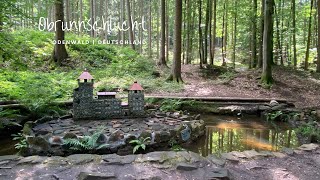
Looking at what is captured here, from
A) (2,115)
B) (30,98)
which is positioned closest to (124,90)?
(30,98)

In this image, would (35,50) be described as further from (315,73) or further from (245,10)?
(315,73)

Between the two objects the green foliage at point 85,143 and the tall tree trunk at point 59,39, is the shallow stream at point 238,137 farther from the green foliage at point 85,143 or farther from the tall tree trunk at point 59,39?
the tall tree trunk at point 59,39

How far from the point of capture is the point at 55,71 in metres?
14.1

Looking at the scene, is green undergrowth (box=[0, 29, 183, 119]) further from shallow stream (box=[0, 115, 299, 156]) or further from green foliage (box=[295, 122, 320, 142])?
green foliage (box=[295, 122, 320, 142])

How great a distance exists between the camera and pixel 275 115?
9.60 m

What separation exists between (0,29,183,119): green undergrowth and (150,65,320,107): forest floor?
4.37ft

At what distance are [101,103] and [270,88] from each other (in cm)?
863

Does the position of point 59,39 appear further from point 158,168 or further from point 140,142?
point 158,168

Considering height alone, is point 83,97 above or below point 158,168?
above

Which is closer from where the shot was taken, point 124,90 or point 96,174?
point 96,174

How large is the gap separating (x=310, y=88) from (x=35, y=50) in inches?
597

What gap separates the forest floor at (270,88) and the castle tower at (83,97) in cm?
457

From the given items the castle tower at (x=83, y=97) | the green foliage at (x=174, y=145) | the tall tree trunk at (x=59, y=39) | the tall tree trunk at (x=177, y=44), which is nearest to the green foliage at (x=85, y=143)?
the green foliage at (x=174, y=145)

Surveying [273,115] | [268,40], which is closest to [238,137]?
[273,115]
